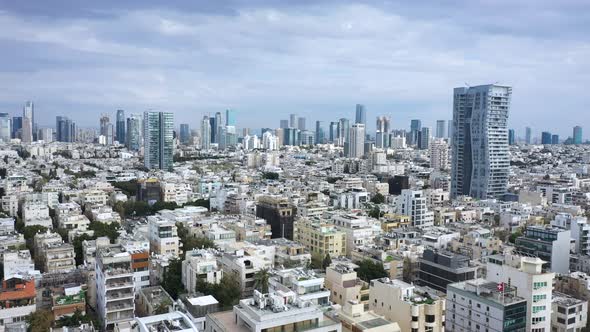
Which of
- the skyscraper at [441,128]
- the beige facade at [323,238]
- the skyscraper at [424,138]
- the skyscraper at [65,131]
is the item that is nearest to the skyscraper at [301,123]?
the skyscraper at [441,128]

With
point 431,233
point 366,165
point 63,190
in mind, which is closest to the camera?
point 431,233

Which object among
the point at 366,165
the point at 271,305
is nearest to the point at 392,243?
the point at 271,305

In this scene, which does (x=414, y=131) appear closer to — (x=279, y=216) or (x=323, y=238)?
(x=279, y=216)

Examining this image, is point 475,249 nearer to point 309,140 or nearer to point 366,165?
point 366,165

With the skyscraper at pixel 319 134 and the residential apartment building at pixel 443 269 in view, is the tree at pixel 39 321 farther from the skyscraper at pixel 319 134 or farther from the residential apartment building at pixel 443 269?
the skyscraper at pixel 319 134

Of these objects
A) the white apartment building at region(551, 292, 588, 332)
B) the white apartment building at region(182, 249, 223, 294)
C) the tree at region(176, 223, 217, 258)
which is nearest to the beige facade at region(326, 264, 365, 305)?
the white apartment building at region(182, 249, 223, 294)

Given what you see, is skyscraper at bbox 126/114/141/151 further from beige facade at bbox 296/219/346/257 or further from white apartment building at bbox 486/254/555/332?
white apartment building at bbox 486/254/555/332
